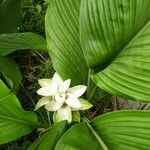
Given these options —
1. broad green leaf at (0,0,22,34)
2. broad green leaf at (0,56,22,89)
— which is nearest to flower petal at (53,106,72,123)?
broad green leaf at (0,56,22,89)

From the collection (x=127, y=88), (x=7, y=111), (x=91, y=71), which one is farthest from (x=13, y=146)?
(x=127, y=88)

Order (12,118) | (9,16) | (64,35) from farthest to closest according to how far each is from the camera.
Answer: (9,16) → (64,35) → (12,118)

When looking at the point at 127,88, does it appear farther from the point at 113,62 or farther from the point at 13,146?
the point at 13,146

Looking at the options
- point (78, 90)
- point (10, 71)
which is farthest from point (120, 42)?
point (10, 71)

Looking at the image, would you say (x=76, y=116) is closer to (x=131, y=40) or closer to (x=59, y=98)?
(x=59, y=98)

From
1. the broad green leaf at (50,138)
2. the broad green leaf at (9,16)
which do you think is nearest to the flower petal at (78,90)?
the broad green leaf at (50,138)

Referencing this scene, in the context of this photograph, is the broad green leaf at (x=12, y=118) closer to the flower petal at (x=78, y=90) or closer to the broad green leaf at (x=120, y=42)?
the flower petal at (x=78, y=90)

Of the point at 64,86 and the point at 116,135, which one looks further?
the point at 64,86
